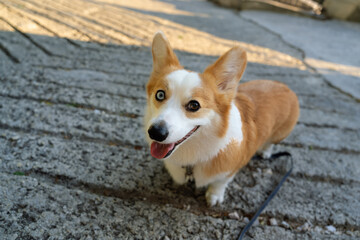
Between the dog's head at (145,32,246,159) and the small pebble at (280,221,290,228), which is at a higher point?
the dog's head at (145,32,246,159)

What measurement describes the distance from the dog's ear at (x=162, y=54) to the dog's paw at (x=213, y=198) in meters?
0.99

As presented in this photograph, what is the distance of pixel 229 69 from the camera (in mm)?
1505

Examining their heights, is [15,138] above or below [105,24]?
below

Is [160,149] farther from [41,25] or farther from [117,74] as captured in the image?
[41,25]

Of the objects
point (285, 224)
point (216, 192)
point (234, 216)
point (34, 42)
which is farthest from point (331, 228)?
point (34, 42)

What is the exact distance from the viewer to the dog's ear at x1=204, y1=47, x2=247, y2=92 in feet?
4.65

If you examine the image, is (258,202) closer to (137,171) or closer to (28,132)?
(137,171)

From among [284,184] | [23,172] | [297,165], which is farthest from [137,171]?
[297,165]

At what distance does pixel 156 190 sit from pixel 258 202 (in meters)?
0.80

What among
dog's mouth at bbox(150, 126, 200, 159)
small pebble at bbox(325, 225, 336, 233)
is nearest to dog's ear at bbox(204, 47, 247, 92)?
dog's mouth at bbox(150, 126, 200, 159)

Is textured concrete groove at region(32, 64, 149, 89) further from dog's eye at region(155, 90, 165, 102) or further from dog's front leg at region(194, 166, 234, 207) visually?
dog's front leg at region(194, 166, 234, 207)

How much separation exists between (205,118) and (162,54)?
583 mm

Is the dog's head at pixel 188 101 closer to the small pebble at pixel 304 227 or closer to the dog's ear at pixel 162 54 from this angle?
the dog's ear at pixel 162 54

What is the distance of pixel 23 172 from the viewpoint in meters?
1.70
